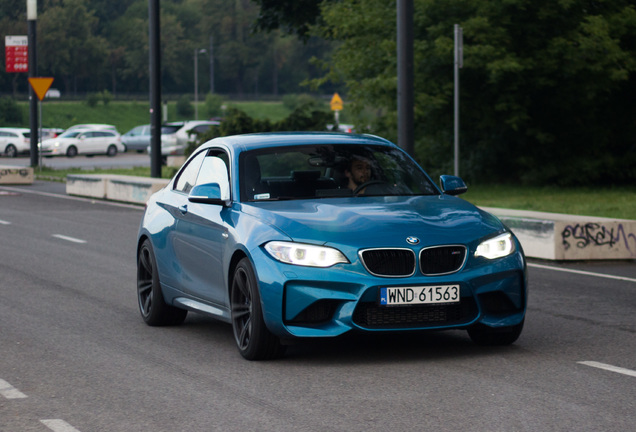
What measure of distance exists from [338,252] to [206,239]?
1.46 metres

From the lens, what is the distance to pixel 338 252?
300 inches

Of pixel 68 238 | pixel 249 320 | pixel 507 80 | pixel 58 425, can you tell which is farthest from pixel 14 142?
pixel 58 425

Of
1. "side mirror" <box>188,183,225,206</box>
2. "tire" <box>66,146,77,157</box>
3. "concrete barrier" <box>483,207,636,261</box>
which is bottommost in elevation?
"tire" <box>66,146,77,157</box>

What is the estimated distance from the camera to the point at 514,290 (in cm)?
800

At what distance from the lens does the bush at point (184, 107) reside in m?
112

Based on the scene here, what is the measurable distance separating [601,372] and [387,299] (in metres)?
1.34

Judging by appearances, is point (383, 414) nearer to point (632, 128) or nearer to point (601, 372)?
point (601, 372)

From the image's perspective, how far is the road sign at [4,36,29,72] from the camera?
1713 inches

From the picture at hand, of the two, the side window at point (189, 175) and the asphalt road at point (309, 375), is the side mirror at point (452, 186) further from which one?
the side window at point (189, 175)

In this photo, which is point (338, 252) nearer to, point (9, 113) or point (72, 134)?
point (72, 134)

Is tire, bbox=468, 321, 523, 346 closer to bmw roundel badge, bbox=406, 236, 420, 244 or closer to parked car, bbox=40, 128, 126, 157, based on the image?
bmw roundel badge, bbox=406, 236, 420, 244

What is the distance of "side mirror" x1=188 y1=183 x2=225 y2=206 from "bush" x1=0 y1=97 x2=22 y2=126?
9054 cm

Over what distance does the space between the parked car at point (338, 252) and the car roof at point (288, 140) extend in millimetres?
16

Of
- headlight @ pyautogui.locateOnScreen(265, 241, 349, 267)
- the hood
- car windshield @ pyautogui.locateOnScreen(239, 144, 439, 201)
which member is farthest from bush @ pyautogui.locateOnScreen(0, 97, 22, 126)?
headlight @ pyautogui.locateOnScreen(265, 241, 349, 267)
